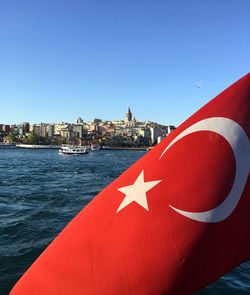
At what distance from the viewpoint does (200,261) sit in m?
3.09

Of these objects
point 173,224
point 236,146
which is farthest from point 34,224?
point 236,146

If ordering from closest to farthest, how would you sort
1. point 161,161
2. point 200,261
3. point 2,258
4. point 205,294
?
point 200,261 → point 161,161 → point 205,294 → point 2,258

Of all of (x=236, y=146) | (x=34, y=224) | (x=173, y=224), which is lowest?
(x=34, y=224)

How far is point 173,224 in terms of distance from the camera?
10.2ft

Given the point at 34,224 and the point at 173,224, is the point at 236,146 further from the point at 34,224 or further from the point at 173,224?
the point at 34,224

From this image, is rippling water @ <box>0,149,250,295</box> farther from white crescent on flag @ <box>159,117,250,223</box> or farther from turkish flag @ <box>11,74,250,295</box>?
white crescent on flag @ <box>159,117,250,223</box>

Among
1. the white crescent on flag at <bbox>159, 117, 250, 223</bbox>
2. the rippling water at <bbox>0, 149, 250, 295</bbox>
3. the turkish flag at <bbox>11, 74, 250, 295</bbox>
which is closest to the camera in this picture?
the turkish flag at <bbox>11, 74, 250, 295</bbox>

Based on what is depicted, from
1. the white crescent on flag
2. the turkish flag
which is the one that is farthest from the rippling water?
the white crescent on flag

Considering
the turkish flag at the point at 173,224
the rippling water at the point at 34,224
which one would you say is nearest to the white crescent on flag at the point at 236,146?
the turkish flag at the point at 173,224

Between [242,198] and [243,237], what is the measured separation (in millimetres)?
332

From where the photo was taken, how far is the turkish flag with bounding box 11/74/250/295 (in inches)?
119

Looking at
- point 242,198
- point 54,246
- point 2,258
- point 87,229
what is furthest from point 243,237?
point 2,258

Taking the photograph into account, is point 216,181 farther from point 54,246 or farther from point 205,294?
point 205,294

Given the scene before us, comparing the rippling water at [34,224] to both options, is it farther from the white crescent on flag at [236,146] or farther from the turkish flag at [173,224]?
the white crescent on flag at [236,146]
